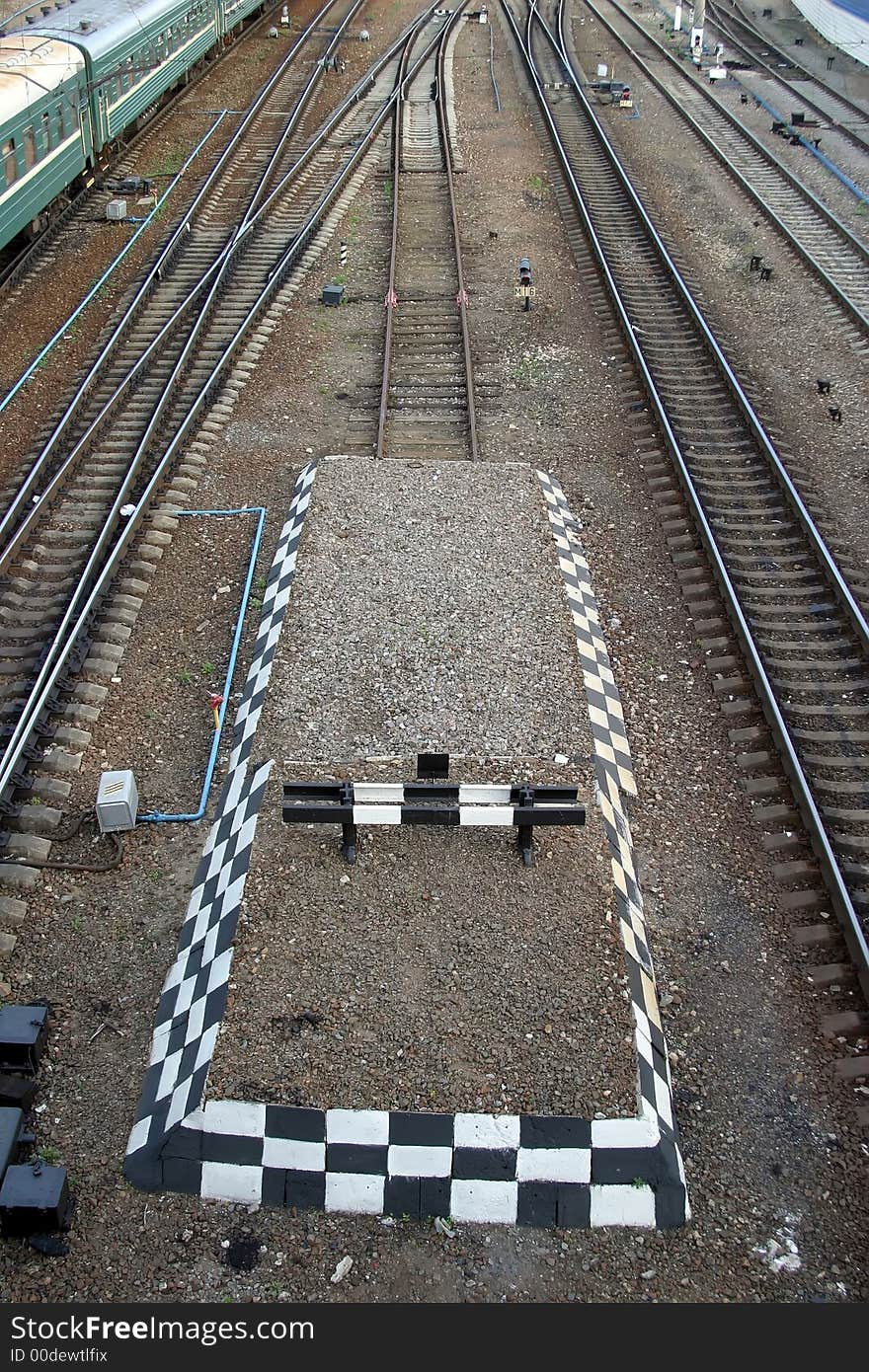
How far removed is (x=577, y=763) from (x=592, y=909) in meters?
1.39

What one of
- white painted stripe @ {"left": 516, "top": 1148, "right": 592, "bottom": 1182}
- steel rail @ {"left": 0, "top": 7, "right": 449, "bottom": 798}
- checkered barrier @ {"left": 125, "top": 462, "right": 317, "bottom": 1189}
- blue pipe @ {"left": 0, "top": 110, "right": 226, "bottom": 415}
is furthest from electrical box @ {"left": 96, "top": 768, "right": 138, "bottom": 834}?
blue pipe @ {"left": 0, "top": 110, "right": 226, "bottom": 415}

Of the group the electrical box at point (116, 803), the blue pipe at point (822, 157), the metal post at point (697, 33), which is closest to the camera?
the electrical box at point (116, 803)

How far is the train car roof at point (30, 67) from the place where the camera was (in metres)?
18.1

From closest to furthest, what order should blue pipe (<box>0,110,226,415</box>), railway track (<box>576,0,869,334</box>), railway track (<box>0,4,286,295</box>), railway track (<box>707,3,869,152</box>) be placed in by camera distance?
1. blue pipe (<box>0,110,226,415</box>)
2. railway track (<box>576,0,869,334</box>)
3. railway track (<box>0,4,286,295</box>)
4. railway track (<box>707,3,869,152</box>)

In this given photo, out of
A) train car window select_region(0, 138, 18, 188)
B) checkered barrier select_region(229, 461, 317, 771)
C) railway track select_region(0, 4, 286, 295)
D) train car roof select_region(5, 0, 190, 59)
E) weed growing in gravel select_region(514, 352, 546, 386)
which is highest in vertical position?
train car roof select_region(5, 0, 190, 59)

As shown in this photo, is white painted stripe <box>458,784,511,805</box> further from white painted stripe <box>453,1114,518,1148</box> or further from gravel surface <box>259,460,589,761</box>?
white painted stripe <box>453,1114,518,1148</box>

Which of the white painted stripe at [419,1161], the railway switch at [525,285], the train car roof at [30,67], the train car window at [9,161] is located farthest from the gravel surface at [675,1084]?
the train car roof at [30,67]

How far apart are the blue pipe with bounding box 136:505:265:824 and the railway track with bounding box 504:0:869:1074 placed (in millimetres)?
4218

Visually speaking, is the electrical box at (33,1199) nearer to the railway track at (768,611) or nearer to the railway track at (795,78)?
the railway track at (768,611)

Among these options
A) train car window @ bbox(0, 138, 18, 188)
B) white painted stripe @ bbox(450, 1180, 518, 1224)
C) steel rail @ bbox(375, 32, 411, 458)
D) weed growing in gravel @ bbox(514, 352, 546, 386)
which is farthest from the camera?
train car window @ bbox(0, 138, 18, 188)

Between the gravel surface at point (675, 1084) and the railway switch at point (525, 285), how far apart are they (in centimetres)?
657

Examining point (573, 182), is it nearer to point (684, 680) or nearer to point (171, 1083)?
point (684, 680)

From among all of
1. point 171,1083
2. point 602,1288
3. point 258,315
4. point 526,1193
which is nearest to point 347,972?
point 171,1083

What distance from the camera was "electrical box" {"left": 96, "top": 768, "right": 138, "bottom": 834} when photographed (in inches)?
329
